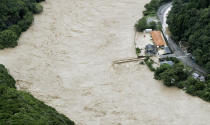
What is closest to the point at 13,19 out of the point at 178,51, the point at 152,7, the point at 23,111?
the point at 152,7

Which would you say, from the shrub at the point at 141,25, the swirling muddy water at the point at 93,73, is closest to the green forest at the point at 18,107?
the swirling muddy water at the point at 93,73

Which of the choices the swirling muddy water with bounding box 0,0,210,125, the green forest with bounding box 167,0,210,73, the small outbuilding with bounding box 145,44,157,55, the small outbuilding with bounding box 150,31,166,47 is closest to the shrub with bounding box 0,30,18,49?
the swirling muddy water with bounding box 0,0,210,125

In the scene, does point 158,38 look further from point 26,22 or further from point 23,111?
point 23,111

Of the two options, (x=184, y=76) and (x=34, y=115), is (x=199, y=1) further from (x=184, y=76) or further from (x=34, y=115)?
(x=34, y=115)

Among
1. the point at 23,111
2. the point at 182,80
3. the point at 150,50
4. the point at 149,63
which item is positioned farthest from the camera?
the point at 150,50

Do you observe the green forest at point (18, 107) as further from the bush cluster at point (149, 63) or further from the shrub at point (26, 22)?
the bush cluster at point (149, 63)

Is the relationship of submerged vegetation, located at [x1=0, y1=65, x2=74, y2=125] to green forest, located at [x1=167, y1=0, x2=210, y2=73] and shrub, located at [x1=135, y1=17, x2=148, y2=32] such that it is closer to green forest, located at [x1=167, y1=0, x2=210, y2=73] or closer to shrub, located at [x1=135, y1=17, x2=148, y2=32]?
green forest, located at [x1=167, y1=0, x2=210, y2=73]
